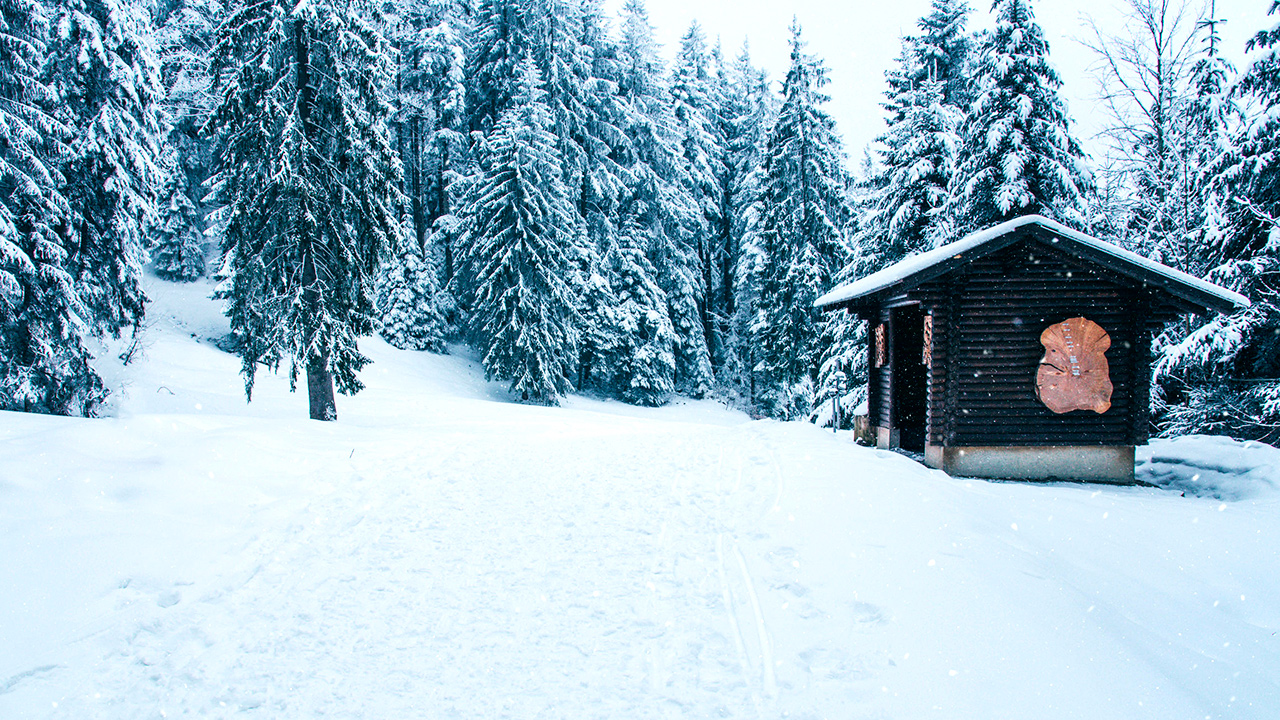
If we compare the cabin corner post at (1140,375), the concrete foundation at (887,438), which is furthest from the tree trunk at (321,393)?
the cabin corner post at (1140,375)

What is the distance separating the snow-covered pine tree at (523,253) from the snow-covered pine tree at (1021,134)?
14.6 meters

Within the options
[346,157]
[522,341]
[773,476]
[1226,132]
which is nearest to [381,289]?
[522,341]

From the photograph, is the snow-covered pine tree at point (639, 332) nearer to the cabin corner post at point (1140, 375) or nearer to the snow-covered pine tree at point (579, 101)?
the snow-covered pine tree at point (579, 101)

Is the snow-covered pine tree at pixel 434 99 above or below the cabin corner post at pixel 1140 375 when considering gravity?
above

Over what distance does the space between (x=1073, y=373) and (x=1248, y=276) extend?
6240 mm

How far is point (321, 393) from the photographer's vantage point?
1420 centimetres

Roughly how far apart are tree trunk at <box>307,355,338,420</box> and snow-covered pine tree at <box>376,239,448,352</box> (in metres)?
14.6

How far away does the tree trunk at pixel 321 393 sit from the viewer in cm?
1398

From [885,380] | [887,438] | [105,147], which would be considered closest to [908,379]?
[885,380]

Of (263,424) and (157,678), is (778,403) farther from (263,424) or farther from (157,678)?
(157,678)

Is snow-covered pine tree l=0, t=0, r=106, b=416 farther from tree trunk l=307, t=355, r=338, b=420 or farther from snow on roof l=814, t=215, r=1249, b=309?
snow on roof l=814, t=215, r=1249, b=309

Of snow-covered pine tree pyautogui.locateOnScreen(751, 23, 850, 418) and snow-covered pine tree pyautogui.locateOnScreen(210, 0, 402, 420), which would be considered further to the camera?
snow-covered pine tree pyautogui.locateOnScreen(751, 23, 850, 418)

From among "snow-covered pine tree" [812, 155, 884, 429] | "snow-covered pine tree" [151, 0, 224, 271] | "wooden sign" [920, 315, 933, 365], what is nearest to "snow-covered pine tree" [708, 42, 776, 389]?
"snow-covered pine tree" [812, 155, 884, 429]

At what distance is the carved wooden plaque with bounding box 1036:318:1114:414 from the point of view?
39.4 ft
